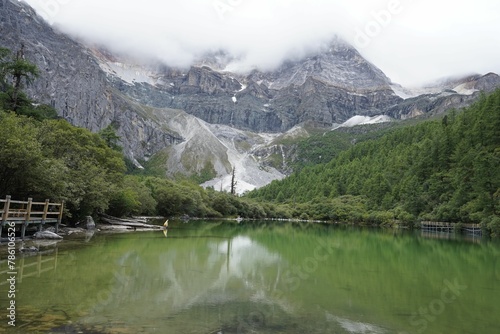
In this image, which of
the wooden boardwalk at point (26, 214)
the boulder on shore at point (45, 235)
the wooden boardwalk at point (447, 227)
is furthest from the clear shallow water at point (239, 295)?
the wooden boardwalk at point (447, 227)

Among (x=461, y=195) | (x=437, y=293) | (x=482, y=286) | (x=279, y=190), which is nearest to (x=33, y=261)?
(x=437, y=293)

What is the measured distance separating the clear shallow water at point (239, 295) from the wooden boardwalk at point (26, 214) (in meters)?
2.94

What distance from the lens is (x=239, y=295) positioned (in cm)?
1477

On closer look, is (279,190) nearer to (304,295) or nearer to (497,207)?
(497,207)

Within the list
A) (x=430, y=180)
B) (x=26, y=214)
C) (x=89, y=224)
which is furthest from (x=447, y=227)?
(x=26, y=214)

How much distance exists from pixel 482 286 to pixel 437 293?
12.0 ft

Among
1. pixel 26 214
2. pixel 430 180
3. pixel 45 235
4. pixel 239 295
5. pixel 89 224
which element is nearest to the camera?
pixel 239 295

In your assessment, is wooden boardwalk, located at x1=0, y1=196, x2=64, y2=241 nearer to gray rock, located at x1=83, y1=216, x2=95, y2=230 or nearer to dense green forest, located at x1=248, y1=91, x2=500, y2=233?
gray rock, located at x1=83, y1=216, x2=95, y2=230

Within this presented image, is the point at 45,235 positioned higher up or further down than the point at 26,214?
further down

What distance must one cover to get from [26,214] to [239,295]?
58.6 ft

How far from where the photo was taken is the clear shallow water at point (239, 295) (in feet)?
35.3

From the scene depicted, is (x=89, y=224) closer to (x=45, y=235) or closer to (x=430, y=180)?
(x=45, y=235)

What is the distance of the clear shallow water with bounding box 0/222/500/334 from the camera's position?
10773mm

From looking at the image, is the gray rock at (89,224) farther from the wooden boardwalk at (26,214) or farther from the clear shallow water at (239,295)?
the clear shallow water at (239,295)
